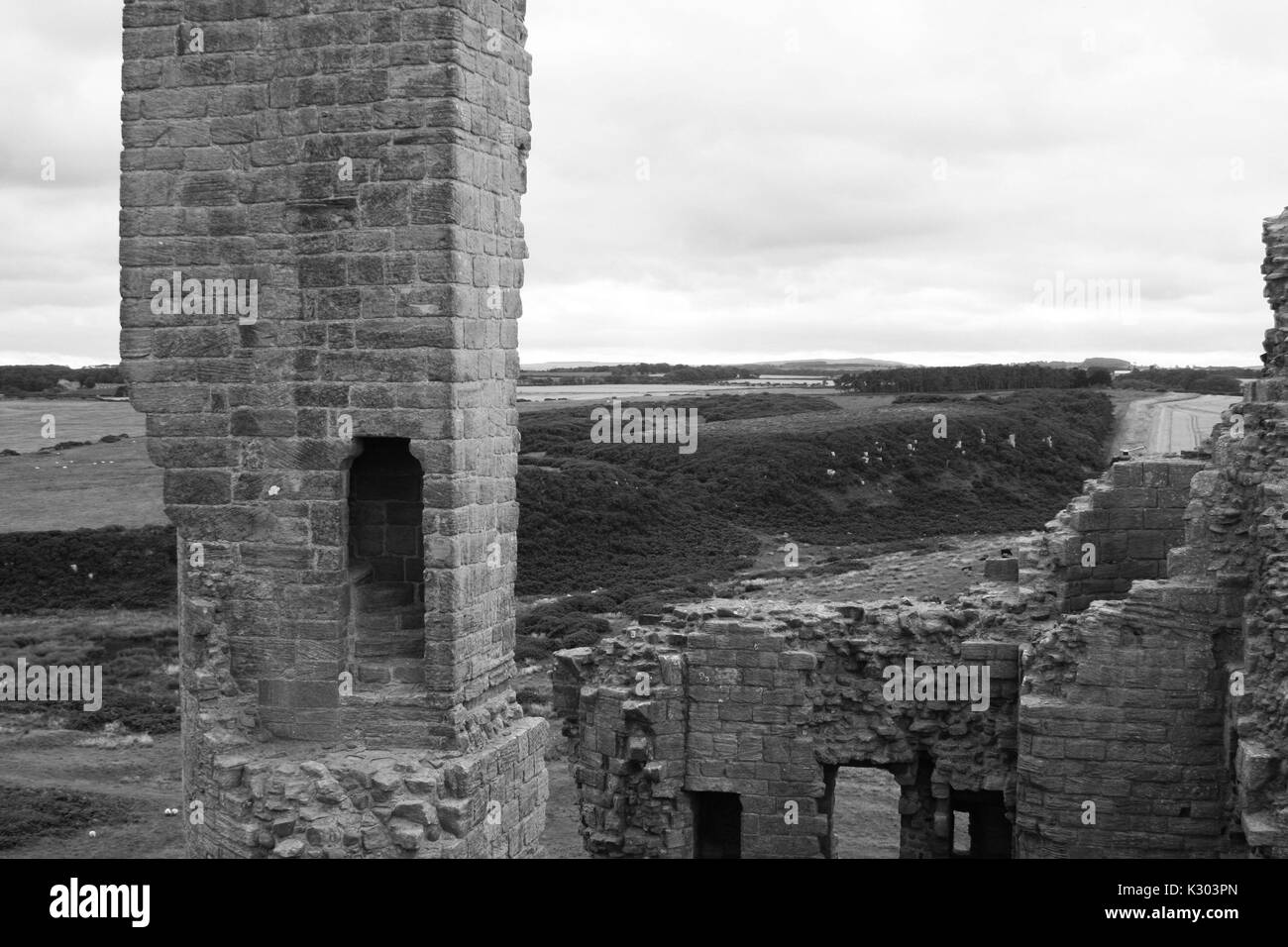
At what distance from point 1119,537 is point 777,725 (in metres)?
3.86

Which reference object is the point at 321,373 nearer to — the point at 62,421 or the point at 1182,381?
the point at 62,421

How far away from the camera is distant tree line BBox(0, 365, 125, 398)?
8731 centimetres

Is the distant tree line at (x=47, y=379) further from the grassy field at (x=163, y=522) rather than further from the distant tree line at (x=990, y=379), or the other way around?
the distant tree line at (x=990, y=379)

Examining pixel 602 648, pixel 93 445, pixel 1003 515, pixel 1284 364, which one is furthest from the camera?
pixel 93 445

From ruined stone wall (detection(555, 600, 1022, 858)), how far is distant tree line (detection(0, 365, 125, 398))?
78.0 m

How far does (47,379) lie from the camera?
93.8 metres

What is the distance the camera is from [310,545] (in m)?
9.15

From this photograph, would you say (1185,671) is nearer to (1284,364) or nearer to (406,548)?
(1284,364)

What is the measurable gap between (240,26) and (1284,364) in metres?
8.23

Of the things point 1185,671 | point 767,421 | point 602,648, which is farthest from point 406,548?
point 767,421

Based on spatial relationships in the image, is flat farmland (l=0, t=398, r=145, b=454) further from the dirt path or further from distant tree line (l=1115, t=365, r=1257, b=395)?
distant tree line (l=1115, t=365, r=1257, b=395)

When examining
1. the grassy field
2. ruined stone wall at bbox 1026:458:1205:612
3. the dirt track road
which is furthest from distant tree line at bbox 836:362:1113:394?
ruined stone wall at bbox 1026:458:1205:612

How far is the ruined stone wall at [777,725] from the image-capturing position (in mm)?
13484

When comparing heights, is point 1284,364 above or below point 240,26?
below
